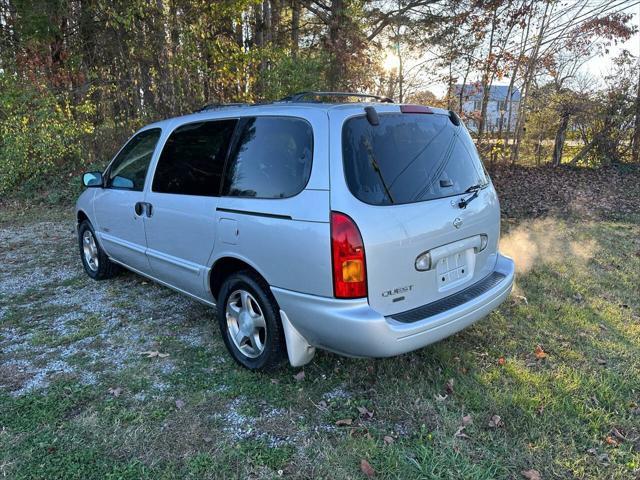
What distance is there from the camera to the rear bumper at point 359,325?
8.31 feet

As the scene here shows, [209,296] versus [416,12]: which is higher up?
[416,12]

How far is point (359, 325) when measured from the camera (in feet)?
8.25

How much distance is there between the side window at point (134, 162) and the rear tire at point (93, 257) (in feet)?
2.89

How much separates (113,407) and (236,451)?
0.95 m

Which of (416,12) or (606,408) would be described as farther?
(416,12)

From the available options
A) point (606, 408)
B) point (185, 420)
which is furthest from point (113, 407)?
point (606, 408)

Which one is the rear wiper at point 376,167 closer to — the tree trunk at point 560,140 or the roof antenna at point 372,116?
the roof antenna at point 372,116

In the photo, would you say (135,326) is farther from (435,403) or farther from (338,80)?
(338,80)

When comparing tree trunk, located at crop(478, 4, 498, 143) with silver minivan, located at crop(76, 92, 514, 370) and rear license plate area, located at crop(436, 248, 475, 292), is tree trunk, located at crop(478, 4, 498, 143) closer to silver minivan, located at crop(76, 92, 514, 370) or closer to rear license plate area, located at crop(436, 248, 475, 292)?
silver minivan, located at crop(76, 92, 514, 370)

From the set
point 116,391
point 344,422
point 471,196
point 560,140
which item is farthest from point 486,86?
point 116,391

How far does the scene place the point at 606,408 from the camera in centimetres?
281

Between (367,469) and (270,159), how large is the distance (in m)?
1.89

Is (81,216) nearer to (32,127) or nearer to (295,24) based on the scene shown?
(32,127)

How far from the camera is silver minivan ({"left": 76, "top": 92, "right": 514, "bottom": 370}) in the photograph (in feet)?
8.38
